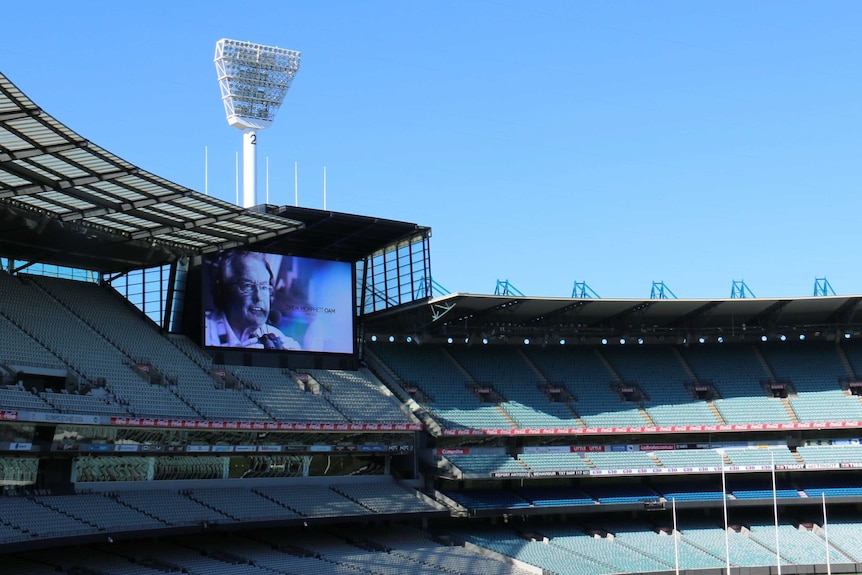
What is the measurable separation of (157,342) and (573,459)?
21632mm

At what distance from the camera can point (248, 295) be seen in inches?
2072

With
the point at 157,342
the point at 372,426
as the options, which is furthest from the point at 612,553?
the point at 157,342

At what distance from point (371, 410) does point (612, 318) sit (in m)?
15.8

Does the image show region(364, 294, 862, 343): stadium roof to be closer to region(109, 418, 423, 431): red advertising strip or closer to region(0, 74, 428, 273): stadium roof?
region(0, 74, 428, 273): stadium roof

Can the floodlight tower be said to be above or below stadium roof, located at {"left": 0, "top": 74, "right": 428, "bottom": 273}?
above

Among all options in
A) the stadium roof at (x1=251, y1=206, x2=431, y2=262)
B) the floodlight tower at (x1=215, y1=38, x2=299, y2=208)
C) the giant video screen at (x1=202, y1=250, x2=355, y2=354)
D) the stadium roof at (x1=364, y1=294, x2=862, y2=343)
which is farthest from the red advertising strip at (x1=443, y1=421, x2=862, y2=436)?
the floodlight tower at (x1=215, y1=38, x2=299, y2=208)

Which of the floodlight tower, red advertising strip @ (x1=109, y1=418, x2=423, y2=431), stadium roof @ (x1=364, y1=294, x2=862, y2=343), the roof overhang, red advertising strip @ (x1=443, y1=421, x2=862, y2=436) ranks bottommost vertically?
red advertising strip @ (x1=443, y1=421, x2=862, y2=436)

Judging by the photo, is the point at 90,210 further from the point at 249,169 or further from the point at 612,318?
the point at 612,318

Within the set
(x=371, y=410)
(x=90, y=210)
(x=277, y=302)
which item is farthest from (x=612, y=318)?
(x=90, y=210)

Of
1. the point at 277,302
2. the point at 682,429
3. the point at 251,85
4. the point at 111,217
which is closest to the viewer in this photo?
the point at 111,217

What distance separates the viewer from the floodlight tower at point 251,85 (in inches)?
2221

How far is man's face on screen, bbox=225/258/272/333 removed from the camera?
52312 mm

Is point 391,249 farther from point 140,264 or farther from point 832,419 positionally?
point 832,419

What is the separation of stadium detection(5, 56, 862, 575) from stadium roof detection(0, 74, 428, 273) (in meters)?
0.16
